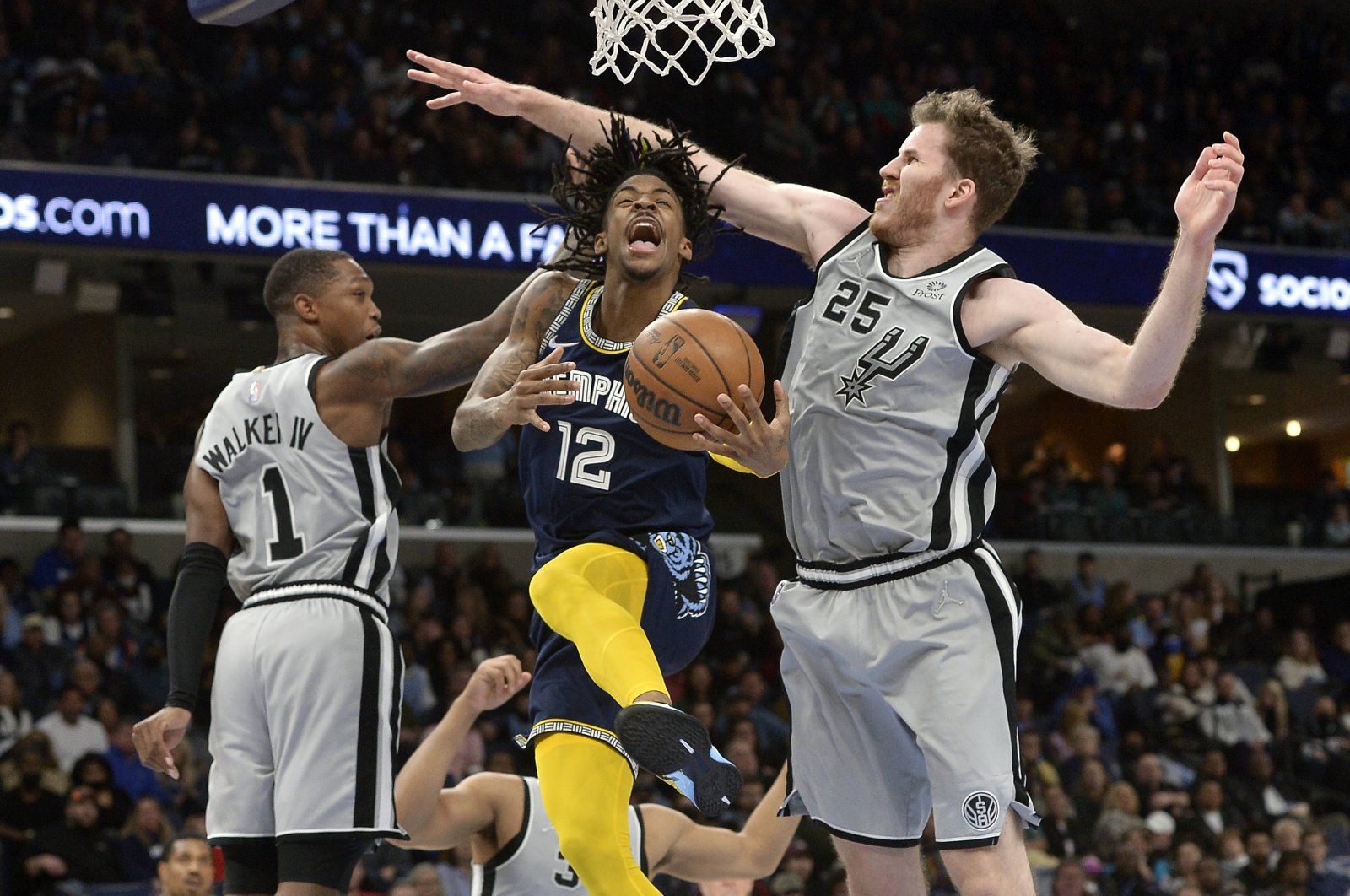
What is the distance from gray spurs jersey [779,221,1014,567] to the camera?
13.6 ft

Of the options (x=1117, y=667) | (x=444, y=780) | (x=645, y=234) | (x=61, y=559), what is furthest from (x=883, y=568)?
(x=1117, y=667)

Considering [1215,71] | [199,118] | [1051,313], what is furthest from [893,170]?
[1215,71]

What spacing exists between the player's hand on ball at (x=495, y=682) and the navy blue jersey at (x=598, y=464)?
0.62 metres

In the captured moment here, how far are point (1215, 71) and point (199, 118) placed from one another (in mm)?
13519

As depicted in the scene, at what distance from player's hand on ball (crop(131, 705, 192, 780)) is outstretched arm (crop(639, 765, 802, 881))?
187cm

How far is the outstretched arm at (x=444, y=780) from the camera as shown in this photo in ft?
17.1

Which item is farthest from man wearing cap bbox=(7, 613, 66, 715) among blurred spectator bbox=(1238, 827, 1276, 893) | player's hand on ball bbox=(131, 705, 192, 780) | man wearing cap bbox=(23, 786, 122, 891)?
blurred spectator bbox=(1238, 827, 1276, 893)

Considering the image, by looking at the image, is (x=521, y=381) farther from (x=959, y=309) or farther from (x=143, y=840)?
(x=143, y=840)

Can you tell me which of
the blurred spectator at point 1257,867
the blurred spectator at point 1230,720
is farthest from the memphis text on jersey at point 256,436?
the blurred spectator at point 1230,720

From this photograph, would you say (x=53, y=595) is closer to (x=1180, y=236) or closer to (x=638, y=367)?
(x=638, y=367)

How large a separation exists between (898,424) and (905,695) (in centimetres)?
67

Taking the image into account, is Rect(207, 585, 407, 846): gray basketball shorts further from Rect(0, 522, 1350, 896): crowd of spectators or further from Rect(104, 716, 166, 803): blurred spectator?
Rect(104, 716, 166, 803): blurred spectator

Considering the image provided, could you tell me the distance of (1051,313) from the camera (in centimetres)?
401

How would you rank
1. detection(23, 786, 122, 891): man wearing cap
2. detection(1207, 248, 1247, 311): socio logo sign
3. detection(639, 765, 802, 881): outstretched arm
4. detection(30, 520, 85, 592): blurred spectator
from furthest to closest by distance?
1. detection(1207, 248, 1247, 311): socio logo sign
2. detection(30, 520, 85, 592): blurred spectator
3. detection(23, 786, 122, 891): man wearing cap
4. detection(639, 765, 802, 881): outstretched arm
